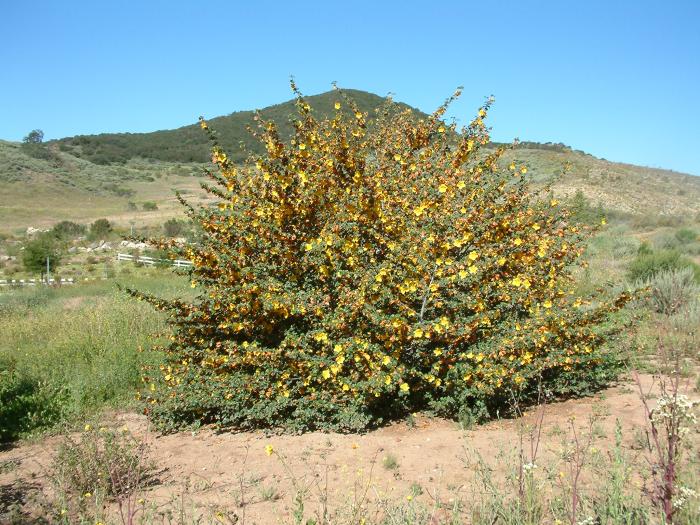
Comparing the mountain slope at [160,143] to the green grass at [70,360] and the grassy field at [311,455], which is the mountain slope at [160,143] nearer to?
the green grass at [70,360]

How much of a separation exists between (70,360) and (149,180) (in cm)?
5678

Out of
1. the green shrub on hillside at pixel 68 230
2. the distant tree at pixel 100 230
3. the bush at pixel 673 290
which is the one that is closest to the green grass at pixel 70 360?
the bush at pixel 673 290

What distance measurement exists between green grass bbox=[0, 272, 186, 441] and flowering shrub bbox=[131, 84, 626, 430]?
111 centimetres

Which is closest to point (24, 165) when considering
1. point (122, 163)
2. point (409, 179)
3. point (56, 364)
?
point (122, 163)

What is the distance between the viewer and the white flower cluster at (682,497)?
230 centimetres

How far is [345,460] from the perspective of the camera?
448 cm

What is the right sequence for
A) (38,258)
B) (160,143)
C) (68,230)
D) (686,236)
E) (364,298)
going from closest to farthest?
(364,298), (686,236), (38,258), (68,230), (160,143)

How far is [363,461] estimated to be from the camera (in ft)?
14.5

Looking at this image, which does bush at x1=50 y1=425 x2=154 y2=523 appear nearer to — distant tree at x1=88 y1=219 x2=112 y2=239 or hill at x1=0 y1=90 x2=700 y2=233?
hill at x1=0 y1=90 x2=700 y2=233

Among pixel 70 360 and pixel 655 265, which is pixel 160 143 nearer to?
pixel 655 265

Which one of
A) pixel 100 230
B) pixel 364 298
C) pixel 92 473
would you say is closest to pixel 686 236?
pixel 364 298

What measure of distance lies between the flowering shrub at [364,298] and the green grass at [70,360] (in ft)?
3.66

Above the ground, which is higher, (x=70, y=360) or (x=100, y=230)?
(x=100, y=230)

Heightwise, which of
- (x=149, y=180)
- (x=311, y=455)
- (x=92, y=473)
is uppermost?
(x=149, y=180)
